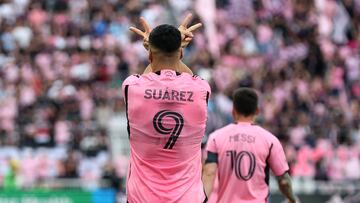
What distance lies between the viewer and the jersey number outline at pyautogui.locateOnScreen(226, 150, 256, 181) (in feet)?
34.8

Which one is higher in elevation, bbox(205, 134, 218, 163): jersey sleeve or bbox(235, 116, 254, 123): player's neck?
bbox(235, 116, 254, 123): player's neck

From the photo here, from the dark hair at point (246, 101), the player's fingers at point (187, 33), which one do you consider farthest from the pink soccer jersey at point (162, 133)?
the dark hair at point (246, 101)

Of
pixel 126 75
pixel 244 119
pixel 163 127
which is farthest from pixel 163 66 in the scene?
pixel 126 75

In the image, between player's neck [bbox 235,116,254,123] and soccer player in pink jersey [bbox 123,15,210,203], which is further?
player's neck [bbox 235,116,254,123]

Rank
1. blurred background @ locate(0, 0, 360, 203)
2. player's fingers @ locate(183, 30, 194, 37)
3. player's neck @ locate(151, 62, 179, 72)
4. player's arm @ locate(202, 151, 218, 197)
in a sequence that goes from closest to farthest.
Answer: player's neck @ locate(151, 62, 179, 72), player's fingers @ locate(183, 30, 194, 37), player's arm @ locate(202, 151, 218, 197), blurred background @ locate(0, 0, 360, 203)

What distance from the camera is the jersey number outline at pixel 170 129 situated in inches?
326

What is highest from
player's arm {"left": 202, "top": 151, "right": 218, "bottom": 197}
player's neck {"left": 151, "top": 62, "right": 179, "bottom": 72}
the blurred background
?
player's neck {"left": 151, "top": 62, "right": 179, "bottom": 72}

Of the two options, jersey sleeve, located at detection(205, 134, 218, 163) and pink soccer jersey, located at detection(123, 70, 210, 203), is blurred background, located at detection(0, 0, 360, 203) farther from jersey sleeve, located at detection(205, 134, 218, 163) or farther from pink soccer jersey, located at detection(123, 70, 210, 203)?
pink soccer jersey, located at detection(123, 70, 210, 203)

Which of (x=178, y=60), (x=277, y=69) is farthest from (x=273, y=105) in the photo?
(x=178, y=60)

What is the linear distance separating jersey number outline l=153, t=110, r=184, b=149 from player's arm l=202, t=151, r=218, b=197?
199cm

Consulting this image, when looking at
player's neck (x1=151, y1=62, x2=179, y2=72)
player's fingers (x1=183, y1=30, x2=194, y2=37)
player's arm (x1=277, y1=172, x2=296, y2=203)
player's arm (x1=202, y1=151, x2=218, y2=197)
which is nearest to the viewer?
player's neck (x1=151, y1=62, x2=179, y2=72)

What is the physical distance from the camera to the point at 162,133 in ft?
27.2

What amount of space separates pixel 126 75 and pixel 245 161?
1668 centimetres

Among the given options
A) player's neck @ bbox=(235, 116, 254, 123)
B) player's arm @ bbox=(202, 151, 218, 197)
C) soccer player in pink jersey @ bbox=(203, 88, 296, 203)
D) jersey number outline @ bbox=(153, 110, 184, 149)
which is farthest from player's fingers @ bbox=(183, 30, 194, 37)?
player's neck @ bbox=(235, 116, 254, 123)
